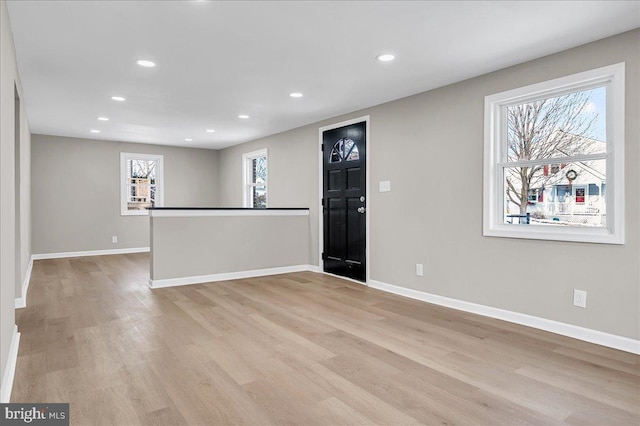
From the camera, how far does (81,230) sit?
744cm

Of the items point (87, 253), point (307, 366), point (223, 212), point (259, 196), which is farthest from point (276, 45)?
point (87, 253)

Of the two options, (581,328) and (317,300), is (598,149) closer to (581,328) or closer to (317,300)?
(581,328)

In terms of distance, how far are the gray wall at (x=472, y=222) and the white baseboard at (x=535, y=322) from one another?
0.05 meters

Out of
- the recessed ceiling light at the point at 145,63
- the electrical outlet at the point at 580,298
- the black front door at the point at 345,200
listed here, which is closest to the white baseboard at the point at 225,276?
the black front door at the point at 345,200

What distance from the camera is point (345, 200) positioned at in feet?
17.6

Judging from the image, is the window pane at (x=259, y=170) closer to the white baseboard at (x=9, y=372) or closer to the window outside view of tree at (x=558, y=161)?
the window outside view of tree at (x=558, y=161)

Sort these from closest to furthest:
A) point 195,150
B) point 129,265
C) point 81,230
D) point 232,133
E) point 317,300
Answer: point 317,300 < point 129,265 < point 232,133 < point 81,230 < point 195,150

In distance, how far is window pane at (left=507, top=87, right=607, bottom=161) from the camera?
298cm

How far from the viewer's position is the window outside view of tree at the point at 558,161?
2982 mm

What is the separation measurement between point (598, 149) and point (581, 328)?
54.2 inches

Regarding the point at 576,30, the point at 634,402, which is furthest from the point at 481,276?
the point at 576,30

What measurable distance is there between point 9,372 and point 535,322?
12.2 ft

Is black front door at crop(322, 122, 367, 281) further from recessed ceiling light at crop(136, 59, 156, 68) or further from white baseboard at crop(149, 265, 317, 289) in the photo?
recessed ceiling light at crop(136, 59, 156, 68)

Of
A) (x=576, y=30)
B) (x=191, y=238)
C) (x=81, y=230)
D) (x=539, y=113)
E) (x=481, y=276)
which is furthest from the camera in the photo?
(x=81, y=230)
